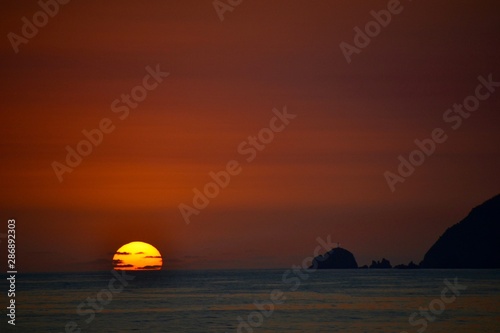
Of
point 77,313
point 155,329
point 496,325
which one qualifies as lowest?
point 496,325

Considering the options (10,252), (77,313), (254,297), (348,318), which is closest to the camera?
(10,252)

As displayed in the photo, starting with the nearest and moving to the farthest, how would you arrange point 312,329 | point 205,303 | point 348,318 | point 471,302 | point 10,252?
point 10,252
point 312,329
point 348,318
point 471,302
point 205,303

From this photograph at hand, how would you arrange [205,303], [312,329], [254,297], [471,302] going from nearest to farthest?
[312,329]
[471,302]
[205,303]
[254,297]

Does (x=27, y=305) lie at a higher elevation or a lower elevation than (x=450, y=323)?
higher

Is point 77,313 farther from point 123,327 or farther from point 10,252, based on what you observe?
point 10,252

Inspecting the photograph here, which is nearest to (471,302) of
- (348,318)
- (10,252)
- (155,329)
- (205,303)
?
(348,318)

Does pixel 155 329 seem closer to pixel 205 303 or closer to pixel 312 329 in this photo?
pixel 312 329

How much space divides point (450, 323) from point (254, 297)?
116 ft

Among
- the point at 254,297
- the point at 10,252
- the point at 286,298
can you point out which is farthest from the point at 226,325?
the point at 254,297

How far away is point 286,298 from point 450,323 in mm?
28159

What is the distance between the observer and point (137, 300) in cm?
7488

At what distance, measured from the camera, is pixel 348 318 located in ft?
177

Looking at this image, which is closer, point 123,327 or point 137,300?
point 123,327

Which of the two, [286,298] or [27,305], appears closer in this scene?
[27,305]
